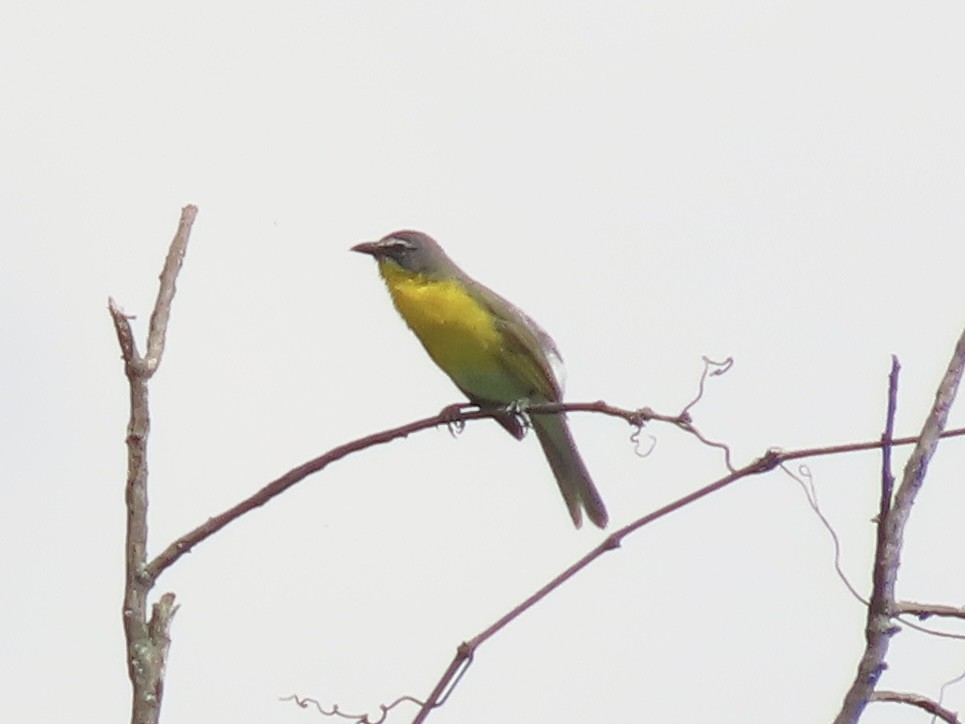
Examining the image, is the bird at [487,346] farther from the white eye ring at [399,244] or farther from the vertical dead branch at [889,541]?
the vertical dead branch at [889,541]

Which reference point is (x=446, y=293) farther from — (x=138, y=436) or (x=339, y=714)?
(x=138, y=436)

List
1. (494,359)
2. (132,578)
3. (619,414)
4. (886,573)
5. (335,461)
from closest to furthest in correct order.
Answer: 1. (886,573)
2. (132,578)
3. (335,461)
4. (619,414)
5. (494,359)

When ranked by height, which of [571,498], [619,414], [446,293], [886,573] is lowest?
[886,573]

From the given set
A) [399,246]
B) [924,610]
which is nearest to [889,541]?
[924,610]

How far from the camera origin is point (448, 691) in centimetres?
263

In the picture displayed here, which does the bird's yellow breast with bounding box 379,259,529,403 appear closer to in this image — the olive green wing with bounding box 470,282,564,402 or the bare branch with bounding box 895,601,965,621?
the olive green wing with bounding box 470,282,564,402

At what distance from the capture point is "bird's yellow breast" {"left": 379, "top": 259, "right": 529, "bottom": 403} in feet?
24.0

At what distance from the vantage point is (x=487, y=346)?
729cm

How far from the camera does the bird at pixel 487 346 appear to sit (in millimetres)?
7320

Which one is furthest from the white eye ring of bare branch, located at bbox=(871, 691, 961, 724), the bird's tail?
bare branch, located at bbox=(871, 691, 961, 724)

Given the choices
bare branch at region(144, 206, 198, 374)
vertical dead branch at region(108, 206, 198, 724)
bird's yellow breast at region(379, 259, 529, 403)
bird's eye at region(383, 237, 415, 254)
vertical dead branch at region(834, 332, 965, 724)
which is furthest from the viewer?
bird's eye at region(383, 237, 415, 254)

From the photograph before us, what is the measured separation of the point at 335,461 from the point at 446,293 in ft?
14.2

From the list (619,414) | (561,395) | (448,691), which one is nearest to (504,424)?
(561,395)

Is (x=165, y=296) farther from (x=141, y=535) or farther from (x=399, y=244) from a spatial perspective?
(x=399, y=244)
